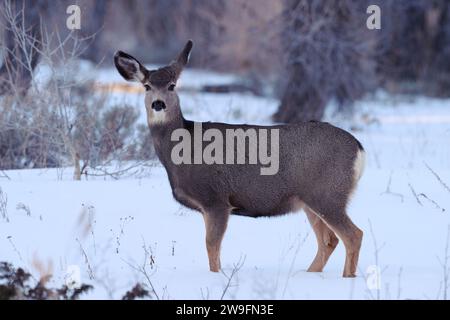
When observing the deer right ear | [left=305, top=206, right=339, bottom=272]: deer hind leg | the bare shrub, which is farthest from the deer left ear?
the bare shrub

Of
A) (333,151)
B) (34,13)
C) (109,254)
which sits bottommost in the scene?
(109,254)

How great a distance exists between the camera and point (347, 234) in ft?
26.2

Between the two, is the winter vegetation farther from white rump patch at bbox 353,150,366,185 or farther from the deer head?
the deer head

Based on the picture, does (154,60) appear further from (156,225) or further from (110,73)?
(156,225)

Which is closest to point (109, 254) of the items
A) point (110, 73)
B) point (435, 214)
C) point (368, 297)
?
point (368, 297)

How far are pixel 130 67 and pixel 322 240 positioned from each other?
2.27 metres

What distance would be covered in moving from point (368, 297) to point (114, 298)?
5.68 feet

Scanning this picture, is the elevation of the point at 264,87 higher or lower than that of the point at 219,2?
lower

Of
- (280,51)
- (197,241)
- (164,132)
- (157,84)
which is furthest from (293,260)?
(280,51)

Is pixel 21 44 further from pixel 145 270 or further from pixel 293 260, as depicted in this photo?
pixel 293 260

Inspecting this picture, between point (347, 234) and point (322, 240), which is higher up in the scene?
point (347, 234)

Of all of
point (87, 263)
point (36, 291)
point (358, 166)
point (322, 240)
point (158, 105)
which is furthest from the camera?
point (322, 240)

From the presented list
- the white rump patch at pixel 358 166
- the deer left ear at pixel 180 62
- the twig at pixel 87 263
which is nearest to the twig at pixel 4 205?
the twig at pixel 87 263
